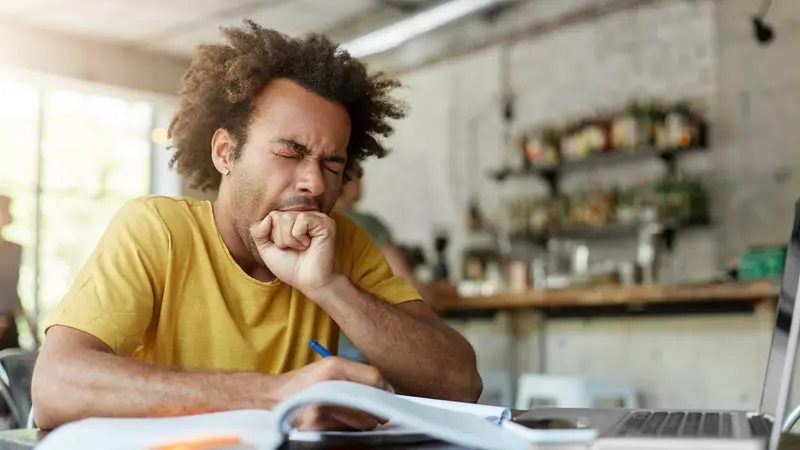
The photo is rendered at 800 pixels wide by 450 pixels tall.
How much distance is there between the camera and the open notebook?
27.0 inches

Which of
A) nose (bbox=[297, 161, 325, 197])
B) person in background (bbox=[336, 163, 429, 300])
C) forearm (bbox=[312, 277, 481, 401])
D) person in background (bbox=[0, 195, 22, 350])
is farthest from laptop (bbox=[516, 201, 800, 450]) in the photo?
person in background (bbox=[0, 195, 22, 350])

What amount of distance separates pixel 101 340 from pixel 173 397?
0.21m

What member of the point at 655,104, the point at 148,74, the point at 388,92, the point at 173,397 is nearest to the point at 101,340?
the point at 173,397

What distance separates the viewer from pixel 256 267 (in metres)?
1.53

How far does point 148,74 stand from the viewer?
23.5ft

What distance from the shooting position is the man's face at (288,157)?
144cm

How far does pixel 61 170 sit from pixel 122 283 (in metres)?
6.05

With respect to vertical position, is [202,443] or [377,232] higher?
[377,232]

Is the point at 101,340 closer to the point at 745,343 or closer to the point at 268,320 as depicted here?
the point at 268,320

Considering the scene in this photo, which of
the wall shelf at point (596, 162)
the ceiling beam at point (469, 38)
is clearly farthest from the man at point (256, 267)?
the ceiling beam at point (469, 38)

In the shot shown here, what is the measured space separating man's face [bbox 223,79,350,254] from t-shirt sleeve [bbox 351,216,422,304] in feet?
0.64

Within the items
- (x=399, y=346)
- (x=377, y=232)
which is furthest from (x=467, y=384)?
(x=377, y=232)

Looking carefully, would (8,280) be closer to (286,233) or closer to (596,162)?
(286,233)

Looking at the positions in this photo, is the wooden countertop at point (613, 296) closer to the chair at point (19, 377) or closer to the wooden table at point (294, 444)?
the chair at point (19, 377)
